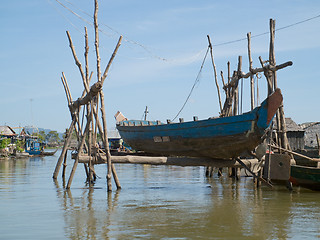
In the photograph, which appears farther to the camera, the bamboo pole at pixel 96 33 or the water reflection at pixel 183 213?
the bamboo pole at pixel 96 33

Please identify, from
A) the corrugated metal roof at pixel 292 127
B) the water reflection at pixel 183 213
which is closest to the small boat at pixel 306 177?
the water reflection at pixel 183 213

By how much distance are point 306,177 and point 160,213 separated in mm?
6057

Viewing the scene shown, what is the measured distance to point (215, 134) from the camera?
1533 centimetres

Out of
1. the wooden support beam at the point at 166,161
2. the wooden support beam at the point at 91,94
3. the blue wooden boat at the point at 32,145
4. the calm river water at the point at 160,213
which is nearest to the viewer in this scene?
the calm river water at the point at 160,213

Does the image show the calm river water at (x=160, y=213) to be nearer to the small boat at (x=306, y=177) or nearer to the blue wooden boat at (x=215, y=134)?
the small boat at (x=306, y=177)

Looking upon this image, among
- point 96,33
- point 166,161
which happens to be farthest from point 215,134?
point 96,33

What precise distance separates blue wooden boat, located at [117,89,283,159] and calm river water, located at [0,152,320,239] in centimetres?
141

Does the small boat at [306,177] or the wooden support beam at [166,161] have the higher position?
the wooden support beam at [166,161]

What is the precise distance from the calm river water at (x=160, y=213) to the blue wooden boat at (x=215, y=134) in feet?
4.62

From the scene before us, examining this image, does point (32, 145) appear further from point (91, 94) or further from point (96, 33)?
point (96, 33)

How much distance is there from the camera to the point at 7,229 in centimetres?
895

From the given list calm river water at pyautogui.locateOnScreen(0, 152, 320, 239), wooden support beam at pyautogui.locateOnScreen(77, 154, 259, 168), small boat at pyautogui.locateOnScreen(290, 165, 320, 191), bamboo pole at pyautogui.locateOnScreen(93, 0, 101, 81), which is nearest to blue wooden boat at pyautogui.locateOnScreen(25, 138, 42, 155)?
calm river water at pyautogui.locateOnScreen(0, 152, 320, 239)

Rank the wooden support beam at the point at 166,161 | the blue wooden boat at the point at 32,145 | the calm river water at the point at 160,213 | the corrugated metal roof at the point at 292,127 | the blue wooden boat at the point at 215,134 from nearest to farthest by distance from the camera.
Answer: the calm river water at the point at 160,213, the blue wooden boat at the point at 215,134, the wooden support beam at the point at 166,161, the corrugated metal roof at the point at 292,127, the blue wooden boat at the point at 32,145

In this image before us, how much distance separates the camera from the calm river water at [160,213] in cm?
855
